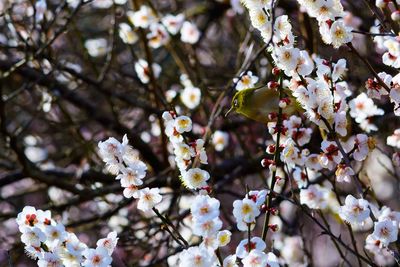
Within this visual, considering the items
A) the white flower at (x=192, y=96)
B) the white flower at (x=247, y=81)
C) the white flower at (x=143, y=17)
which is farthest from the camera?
the white flower at (x=143, y=17)

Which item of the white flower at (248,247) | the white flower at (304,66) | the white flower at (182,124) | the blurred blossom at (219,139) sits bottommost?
the blurred blossom at (219,139)

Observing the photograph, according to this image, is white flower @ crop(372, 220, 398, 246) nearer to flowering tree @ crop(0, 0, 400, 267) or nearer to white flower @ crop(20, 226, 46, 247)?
flowering tree @ crop(0, 0, 400, 267)

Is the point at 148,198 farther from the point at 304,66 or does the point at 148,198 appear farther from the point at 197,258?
the point at 304,66

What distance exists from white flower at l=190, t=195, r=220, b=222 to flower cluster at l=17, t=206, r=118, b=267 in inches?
17.4

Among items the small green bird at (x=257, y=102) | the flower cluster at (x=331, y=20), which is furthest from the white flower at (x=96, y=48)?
the flower cluster at (x=331, y=20)

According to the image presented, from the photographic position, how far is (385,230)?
2539 mm

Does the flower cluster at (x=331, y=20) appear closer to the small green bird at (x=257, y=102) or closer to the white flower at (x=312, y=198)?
the small green bird at (x=257, y=102)

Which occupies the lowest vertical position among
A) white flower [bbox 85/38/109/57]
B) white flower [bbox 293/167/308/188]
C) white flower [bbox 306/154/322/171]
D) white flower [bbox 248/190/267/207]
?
white flower [bbox 85/38/109/57]

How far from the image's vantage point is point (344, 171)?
2.65m

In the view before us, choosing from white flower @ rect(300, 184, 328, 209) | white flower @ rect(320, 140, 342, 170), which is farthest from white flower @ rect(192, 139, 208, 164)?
white flower @ rect(300, 184, 328, 209)

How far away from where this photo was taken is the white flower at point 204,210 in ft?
7.20

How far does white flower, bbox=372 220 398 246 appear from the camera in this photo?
2.53 m

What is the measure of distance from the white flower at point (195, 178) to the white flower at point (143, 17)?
254cm

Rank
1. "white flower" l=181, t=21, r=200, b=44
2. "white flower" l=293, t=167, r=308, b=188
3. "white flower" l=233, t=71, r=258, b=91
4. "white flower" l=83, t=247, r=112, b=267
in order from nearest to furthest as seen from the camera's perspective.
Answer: "white flower" l=83, t=247, r=112, b=267, "white flower" l=293, t=167, r=308, b=188, "white flower" l=233, t=71, r=258, b=91, "white flower" l=181, t=21, r=200, b=44
